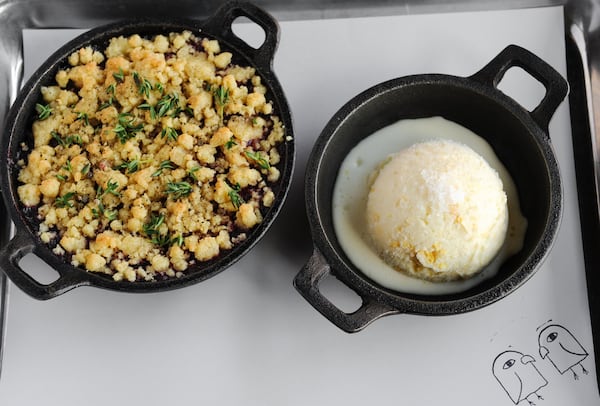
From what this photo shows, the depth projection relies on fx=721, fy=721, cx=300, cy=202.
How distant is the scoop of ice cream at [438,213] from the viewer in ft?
4.25

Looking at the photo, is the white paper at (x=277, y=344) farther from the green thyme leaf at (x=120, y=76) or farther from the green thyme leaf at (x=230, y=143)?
the green thyme leaf at (x=120, y=76)

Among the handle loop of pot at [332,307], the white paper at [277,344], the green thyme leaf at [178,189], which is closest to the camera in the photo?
the handle loop of pot at [332,307]

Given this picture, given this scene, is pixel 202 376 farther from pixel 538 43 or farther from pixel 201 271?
pixel 538 43

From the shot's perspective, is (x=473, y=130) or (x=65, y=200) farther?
(x=473, y=130)

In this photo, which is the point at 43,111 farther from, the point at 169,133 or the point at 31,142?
the point at 169,133

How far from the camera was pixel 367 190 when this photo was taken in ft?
4.69

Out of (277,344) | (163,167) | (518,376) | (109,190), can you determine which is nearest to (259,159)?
(163,167)

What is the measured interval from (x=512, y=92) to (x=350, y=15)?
0.41 metres

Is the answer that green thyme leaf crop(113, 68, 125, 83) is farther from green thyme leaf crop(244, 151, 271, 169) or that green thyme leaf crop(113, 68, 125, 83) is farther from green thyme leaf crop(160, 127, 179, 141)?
green thyme leaf crop(244, 151, 271, 169)

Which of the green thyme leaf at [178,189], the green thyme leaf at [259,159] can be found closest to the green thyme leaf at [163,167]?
the green thyme leaf at [178,189]

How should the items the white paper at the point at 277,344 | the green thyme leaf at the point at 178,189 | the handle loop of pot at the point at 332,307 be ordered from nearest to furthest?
the handle loop of pot at the point at 332,307, the green thyme leaf at the point at 178,189, the white paper at the point at 277,344

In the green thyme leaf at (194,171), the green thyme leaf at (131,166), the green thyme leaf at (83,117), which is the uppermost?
the green thyme leaf at (83,117)

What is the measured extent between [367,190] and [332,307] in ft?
0.99

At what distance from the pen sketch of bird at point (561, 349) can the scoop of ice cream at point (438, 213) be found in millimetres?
226
